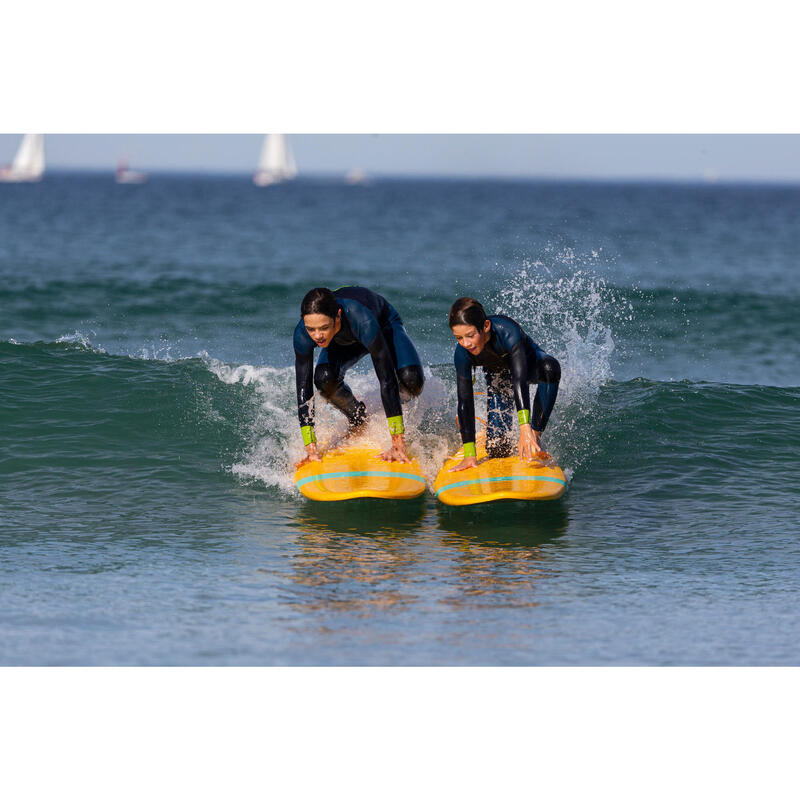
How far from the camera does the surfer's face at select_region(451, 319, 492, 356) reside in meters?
7.63

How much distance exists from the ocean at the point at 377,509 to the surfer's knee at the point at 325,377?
0.72 metres

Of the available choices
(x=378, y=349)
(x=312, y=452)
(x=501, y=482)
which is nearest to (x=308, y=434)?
(x=312, y=452)

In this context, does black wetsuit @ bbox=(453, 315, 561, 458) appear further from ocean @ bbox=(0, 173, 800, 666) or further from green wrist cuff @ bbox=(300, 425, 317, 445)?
green wrist cuff @ bbox=(300, 425, 317, 445)

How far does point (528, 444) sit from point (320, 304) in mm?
1931

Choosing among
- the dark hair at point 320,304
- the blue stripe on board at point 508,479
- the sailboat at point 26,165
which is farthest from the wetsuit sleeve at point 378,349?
the sailboat at point 26,165

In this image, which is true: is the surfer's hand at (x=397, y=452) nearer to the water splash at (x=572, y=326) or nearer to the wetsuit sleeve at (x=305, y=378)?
the wetsuit sleeve at (x=305, y=378)

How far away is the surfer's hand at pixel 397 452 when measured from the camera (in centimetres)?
818

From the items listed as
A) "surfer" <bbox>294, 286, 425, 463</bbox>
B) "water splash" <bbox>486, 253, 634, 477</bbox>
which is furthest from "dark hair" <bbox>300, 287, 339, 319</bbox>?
"water splash" <bbox>486, 253, 634, 477</bbox>

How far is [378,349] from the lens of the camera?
7.89 metres

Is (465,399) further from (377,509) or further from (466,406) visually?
(377,509)

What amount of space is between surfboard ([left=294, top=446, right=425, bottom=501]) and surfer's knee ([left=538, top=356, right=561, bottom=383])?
1.23 m

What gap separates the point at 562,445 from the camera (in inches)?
394

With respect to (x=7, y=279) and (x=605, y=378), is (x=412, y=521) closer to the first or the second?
(x=605, y=378)

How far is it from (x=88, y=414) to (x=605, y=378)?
578 cm
